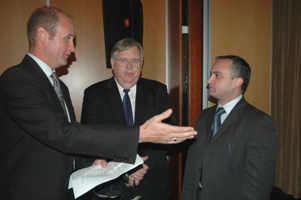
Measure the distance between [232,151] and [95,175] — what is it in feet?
2.86

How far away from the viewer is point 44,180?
126 centimetres

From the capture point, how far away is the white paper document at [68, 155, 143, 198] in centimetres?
127

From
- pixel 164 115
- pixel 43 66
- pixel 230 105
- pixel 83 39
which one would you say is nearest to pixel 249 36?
pixel 230 105

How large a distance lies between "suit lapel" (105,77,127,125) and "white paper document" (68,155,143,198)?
49 centimetres

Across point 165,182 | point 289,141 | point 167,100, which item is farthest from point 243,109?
point 289,141

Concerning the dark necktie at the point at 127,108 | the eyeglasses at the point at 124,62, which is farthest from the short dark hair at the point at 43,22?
the dark necktie at the point at 127,108

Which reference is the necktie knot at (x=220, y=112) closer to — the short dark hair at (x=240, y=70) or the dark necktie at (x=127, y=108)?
the short dark hair at (x=240, y=70)

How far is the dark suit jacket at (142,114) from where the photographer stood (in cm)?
196

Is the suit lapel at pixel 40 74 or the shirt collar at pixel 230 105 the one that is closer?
the suit lapel at pixel 40 74

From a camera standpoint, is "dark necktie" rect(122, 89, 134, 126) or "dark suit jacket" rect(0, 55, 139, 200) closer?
"dark suit jacket" rect(0, 55, 139, 200)

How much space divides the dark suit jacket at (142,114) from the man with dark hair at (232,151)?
0.23 meters

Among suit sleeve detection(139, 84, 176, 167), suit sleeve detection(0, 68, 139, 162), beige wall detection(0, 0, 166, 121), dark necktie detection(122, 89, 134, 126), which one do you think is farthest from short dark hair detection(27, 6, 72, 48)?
beige wall detection(0, 0, 166, 121)

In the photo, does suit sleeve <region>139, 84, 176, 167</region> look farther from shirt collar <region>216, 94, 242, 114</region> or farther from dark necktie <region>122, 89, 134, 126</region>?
shirt collar <region>216, 94, 242, 114</region>

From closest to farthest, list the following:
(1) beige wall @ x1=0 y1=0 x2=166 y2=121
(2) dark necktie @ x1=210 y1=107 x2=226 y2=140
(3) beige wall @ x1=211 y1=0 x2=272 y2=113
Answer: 1. (2) dark necktie @ x1=210 y1=107 x2=226 y2=140
2. (3) beige wall @ x1=211 y1=0 x2=272 y2=113
3. (1) beige wall @ x1=0 y1=0 x2=166 y2=121
